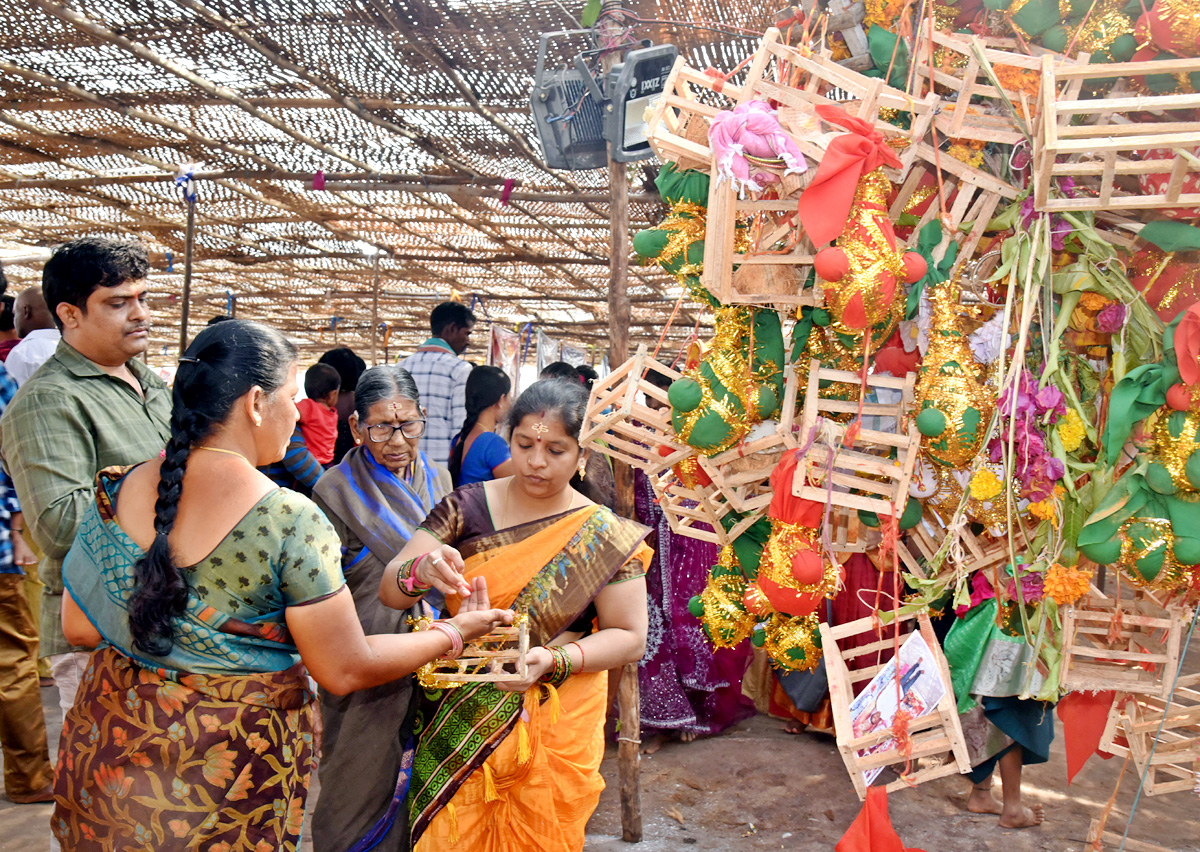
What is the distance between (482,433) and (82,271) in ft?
5.65

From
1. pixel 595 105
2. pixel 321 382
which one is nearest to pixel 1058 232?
pixel 595 105

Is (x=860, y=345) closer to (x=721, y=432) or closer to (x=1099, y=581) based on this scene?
(x=721, y=432)

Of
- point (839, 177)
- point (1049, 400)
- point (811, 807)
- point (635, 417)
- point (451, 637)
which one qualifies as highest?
point (839, 177)

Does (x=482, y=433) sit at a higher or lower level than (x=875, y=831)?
higher

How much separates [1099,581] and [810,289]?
18.5 feet

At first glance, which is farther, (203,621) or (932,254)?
(932,254)

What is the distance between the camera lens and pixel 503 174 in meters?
6.34

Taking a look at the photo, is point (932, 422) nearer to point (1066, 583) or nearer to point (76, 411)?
point (1066, 583)

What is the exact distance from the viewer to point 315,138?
5809 mm

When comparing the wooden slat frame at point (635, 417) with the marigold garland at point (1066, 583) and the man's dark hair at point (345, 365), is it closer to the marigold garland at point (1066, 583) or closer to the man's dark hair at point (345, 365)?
the marigold garland at point (1066, 583)

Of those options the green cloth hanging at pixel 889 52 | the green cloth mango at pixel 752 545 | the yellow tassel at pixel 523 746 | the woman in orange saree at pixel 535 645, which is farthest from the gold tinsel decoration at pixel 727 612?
the green cloth hanging at pixel 889 52

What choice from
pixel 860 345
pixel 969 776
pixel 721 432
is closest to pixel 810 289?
pixel 860 345

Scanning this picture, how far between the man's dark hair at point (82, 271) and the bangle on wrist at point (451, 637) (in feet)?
3.83

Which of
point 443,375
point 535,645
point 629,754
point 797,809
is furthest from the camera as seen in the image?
point 443,375
